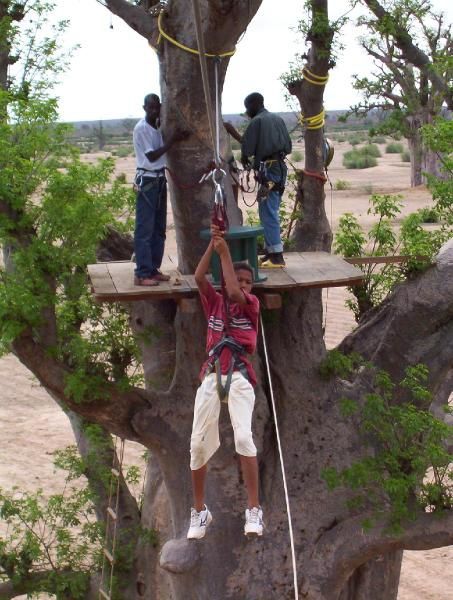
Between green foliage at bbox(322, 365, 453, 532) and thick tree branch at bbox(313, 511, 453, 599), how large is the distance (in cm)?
9

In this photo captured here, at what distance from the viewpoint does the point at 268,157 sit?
24.7 ft

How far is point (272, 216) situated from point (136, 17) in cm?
172

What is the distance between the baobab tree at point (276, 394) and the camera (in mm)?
7348

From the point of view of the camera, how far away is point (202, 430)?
5.95 m

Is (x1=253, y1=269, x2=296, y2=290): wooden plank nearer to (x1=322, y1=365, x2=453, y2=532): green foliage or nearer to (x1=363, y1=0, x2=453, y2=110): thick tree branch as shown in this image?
(x1=322, y1=365, x2=453, y2=532): green foliage

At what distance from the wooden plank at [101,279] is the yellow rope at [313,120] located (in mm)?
2240

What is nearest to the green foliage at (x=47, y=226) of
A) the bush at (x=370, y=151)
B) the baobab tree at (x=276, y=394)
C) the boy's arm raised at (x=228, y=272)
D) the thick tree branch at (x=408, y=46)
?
the baobab tree at (x=276, y=394)

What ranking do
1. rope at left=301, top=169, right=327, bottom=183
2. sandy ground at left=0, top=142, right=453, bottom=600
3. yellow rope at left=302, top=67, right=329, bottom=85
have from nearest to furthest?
yellow rope at left=302, top=67, right=329, bottom=85, rope at left=301, top=169, right=327, bottom=183, sandy ground at left=0, top=142, right=453, bottom=600

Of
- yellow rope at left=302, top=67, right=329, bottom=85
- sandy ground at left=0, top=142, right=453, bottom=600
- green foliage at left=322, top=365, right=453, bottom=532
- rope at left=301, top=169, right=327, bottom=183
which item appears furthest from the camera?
sandy ground at left=0, top=142, right=453, bottom=600

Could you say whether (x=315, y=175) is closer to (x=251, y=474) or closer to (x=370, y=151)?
(x=251, y=474)

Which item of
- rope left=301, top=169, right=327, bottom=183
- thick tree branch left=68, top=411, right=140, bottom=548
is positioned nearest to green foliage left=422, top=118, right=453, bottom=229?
rope left=301, top=169, right=327, bottom=183

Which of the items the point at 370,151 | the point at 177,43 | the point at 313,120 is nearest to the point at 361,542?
the point at 313,120

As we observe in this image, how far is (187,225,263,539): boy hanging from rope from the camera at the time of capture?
5836 mm

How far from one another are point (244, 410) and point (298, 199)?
152 inches
